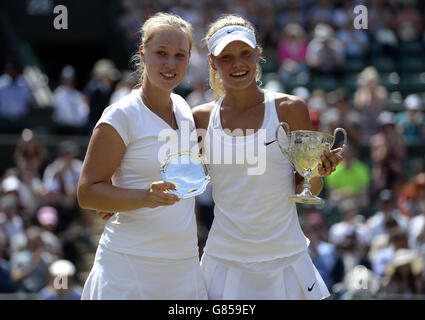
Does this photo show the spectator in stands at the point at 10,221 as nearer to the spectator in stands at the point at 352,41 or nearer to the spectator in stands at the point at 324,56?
the spectator in stands at the point at 324,56

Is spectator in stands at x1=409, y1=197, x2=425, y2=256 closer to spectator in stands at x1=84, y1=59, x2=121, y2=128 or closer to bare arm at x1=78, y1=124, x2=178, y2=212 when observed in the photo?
spectator in stands at x1=84, y1=59, x2=121, y2=128

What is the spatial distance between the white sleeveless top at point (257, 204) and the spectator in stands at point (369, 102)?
20.0 feet

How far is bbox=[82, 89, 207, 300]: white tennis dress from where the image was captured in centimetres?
335

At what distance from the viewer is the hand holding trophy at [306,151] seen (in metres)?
3.43

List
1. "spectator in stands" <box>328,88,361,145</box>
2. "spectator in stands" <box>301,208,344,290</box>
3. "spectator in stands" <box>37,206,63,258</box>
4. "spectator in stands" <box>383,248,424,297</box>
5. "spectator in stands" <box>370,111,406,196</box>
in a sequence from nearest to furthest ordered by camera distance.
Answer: "spectator in stands" <box>383,248,424,297</box>
"spectator in stands" <box>301,208,344,290</box>
"spectator in stands" <box>37,206,63,258</box>
"spectator in stands" <box>370,111,406,196</box>
"spectator in stands" <box>328,88,361,145</box>

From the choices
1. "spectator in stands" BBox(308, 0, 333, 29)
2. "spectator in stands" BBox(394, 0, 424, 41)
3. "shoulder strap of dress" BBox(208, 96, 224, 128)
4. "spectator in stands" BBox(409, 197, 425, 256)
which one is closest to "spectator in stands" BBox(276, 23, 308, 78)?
"spectator in stands" BBox(308, 0, 333, 29)

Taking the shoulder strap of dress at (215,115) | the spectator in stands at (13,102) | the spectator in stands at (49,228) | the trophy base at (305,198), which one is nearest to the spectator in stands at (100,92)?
the spectator in stands at (13,102)

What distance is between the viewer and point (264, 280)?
140 inches

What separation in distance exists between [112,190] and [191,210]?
0.39 metres

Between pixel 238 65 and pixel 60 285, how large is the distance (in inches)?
130

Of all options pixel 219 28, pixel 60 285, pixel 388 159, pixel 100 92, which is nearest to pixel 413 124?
pixel 388 159

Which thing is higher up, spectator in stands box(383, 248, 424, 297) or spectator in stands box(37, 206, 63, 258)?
spectator in stands box(37, 206, 63, 258)

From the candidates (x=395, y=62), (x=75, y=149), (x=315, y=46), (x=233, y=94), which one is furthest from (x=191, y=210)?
(x=395, y=62)

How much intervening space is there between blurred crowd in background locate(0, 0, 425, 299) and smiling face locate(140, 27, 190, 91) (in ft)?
5.34
